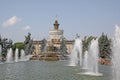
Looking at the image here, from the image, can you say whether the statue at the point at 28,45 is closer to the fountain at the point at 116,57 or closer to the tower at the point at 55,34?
the tower at the point at 55,34

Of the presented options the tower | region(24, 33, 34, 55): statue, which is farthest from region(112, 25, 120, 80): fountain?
the tower

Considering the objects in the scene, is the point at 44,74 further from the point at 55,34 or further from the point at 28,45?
the point at 55,34

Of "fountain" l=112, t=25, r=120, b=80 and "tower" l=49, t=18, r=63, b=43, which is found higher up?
"tower" l=49, t=18, r=63, b=43

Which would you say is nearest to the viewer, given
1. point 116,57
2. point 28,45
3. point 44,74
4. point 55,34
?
point 116,57

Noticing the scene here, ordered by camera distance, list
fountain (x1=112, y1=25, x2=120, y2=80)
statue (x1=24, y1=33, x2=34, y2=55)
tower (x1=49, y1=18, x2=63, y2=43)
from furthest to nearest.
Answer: tower (x1=49, y1=18, x2=63, y2=43)
statue (x1=24, y1=33, x2=34, y2=55)
fountain (x1=112, y1=25, x2=120, y2=80)

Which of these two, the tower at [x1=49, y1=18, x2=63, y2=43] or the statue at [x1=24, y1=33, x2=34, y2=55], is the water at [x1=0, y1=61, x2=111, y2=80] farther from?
the tower at [x1=49, y1=18, x2=63, y2=43]

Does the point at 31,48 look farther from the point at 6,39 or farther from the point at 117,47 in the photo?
the point at 117,47

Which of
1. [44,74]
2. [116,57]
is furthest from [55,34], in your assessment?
[116,57]

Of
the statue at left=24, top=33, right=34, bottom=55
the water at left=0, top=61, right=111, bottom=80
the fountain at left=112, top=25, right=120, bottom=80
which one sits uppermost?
the statue at left=24, top=33, right=34, bottom=55

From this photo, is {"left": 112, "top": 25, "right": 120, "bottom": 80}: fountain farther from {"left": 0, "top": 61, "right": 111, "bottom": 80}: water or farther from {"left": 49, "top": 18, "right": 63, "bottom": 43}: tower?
{"left": 49, "top": 18, "right": 63, "bottom": 43}: tower

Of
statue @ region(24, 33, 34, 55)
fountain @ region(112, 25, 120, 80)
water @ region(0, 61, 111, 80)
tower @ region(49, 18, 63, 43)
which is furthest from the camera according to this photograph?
tower @ region(49, 18, 63, 43)

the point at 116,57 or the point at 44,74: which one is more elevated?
the point at 116,57

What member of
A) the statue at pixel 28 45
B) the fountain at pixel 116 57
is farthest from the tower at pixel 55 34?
the fountain at pixel 116 57

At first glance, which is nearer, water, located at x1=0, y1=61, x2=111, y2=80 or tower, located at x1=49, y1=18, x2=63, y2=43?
water, located at x1=0, y1=61, x2=111, y2=80
